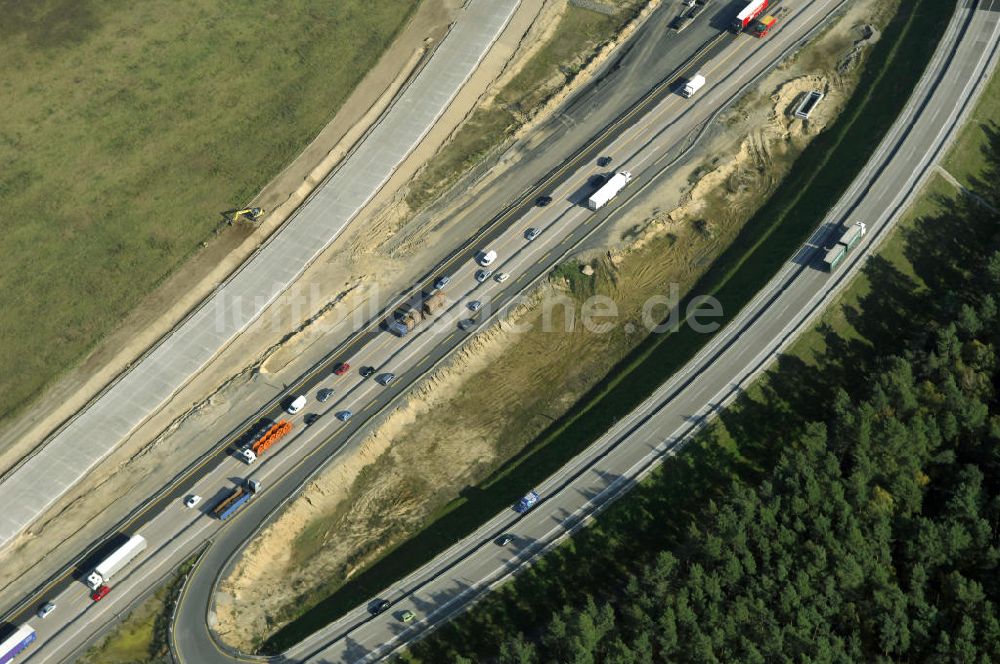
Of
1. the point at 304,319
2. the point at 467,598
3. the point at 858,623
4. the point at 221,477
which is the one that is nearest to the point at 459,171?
the point at 304,319

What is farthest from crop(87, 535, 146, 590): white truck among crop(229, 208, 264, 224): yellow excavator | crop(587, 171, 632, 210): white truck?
crop(587, 171, 632, 210): white truck

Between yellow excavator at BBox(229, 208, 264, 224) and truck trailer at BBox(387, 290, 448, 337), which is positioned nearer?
truck trailer at BBox(387, 290, 448, 337)

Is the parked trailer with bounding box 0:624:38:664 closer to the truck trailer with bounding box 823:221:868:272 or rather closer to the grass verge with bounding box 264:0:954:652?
the grass verge with bounding box 264:0:954:652

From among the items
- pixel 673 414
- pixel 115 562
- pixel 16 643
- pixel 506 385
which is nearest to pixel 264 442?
pixel 115 562

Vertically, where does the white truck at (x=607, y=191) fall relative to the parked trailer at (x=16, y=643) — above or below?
above

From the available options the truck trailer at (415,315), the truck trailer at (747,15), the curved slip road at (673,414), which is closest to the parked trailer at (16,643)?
the curved slip road at (673,414)

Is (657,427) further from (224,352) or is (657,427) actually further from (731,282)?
(224,352)

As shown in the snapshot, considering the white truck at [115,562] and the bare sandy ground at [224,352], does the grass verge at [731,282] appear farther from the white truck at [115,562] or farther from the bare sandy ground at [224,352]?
the bare sandy ground at [224,352]
